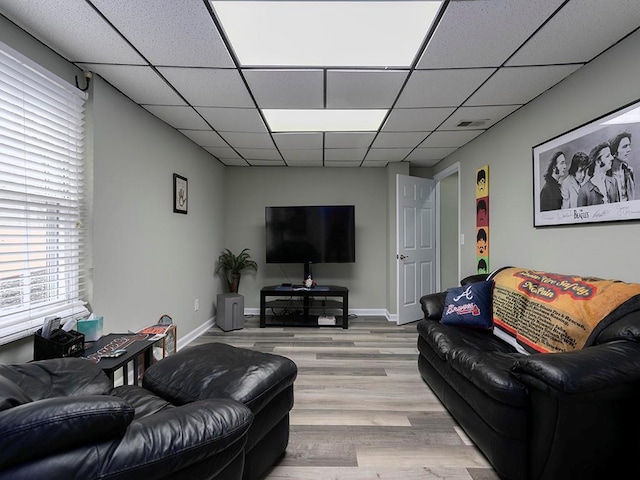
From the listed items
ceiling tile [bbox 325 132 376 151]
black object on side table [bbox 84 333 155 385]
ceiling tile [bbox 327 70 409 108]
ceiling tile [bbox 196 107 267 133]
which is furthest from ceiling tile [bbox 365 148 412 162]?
black object on side table [bbox 84 333 155 385]

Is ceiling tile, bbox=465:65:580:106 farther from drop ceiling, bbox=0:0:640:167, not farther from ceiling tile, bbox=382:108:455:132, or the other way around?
ceiling tile, bbox=382:108:455:132

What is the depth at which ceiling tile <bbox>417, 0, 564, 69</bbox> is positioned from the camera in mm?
1517

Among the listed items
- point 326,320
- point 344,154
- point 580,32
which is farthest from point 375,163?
point 580,32

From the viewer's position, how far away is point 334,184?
500 centimetres

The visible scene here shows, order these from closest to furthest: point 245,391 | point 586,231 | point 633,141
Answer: point 245,391
point 633,141
point 586,231

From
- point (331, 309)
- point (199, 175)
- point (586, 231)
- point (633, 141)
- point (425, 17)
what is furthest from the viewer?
point (331, 309)

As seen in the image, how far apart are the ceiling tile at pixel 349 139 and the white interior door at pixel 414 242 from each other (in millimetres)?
869

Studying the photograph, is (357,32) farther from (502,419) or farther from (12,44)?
(502,419)

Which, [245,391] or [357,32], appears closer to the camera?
[245,391]

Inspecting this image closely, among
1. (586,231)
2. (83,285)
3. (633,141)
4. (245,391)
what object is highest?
(633,141)

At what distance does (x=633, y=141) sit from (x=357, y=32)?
1678mm

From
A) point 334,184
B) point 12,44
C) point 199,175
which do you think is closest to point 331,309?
point 334,184

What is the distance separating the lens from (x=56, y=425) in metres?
0.80

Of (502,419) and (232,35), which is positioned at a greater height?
(232,35)
